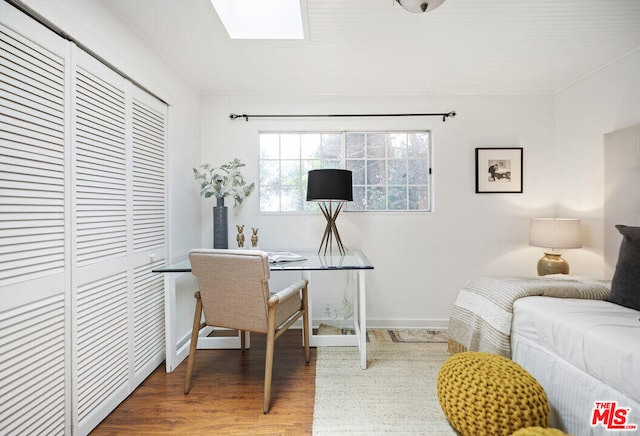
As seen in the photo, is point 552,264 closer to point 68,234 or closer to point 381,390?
point 381,390

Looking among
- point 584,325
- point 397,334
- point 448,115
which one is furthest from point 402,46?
point 397,334

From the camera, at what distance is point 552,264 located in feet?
8.54

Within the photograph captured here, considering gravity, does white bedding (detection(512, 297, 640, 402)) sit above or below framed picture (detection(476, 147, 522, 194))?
below

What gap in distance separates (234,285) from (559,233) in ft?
8.78

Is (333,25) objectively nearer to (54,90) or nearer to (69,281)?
(54,90)

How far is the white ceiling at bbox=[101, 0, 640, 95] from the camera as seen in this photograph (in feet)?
5.72

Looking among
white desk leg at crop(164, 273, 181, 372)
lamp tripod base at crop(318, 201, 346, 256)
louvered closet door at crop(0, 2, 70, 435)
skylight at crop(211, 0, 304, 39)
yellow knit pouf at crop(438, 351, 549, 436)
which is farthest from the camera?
lamp tripod base at crop(318, 201, 346, 256)

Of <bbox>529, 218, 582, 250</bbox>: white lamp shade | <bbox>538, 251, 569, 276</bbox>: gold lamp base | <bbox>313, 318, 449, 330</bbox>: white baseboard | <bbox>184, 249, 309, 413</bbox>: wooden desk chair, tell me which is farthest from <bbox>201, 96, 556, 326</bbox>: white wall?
<bbox>184, 249, 309, 413</bbox>: wooden desk chair

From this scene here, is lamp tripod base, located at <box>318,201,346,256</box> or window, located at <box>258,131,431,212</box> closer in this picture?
lamp tripod base, located at <box>318,201,346,256</box>

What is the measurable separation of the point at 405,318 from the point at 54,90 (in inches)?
122

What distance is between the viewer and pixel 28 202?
1244 millimetres

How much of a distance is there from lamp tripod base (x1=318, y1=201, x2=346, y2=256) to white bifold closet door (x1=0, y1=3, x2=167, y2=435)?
1470 millimetres

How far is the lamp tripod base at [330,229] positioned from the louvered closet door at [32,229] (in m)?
1.87

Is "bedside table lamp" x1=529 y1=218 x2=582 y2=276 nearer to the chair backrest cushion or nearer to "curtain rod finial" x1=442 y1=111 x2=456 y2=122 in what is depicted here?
"curtain rod finial" x1=442 y1=111 x2=456 y2=122
